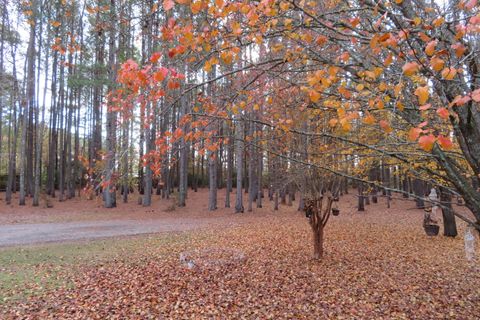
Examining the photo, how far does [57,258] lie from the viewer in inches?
301

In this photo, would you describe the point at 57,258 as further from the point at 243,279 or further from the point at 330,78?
the point at 330,78

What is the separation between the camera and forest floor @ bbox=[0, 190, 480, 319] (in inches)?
188

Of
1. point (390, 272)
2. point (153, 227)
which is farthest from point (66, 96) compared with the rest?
point (390, 272)

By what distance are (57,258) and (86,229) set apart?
4.77 meters

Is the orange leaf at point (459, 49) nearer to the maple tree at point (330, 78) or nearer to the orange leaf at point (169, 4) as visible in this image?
the maple tree at point (330, 78)

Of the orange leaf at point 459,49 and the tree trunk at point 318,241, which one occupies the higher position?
the orange leaf at point 459,49

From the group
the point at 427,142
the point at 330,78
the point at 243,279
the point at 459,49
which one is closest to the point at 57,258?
the point at 243,279

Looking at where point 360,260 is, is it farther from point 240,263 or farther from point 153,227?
point 153,227

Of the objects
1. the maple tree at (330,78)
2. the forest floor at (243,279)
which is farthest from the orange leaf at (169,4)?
the forest floor at (243,279)

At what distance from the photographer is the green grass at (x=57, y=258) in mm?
5703

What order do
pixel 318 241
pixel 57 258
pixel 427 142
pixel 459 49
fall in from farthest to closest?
pixel 57 258
pixel 318 241
pixel 459 49
pixel 427 142

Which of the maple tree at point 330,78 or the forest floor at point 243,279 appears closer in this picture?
the maple tree at point 330,78

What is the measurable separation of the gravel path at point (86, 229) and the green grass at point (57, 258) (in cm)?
111

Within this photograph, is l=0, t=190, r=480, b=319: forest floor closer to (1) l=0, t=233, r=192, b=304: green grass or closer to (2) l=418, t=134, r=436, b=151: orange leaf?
(1) l=0, t=233, r=192, b=304: green grass
